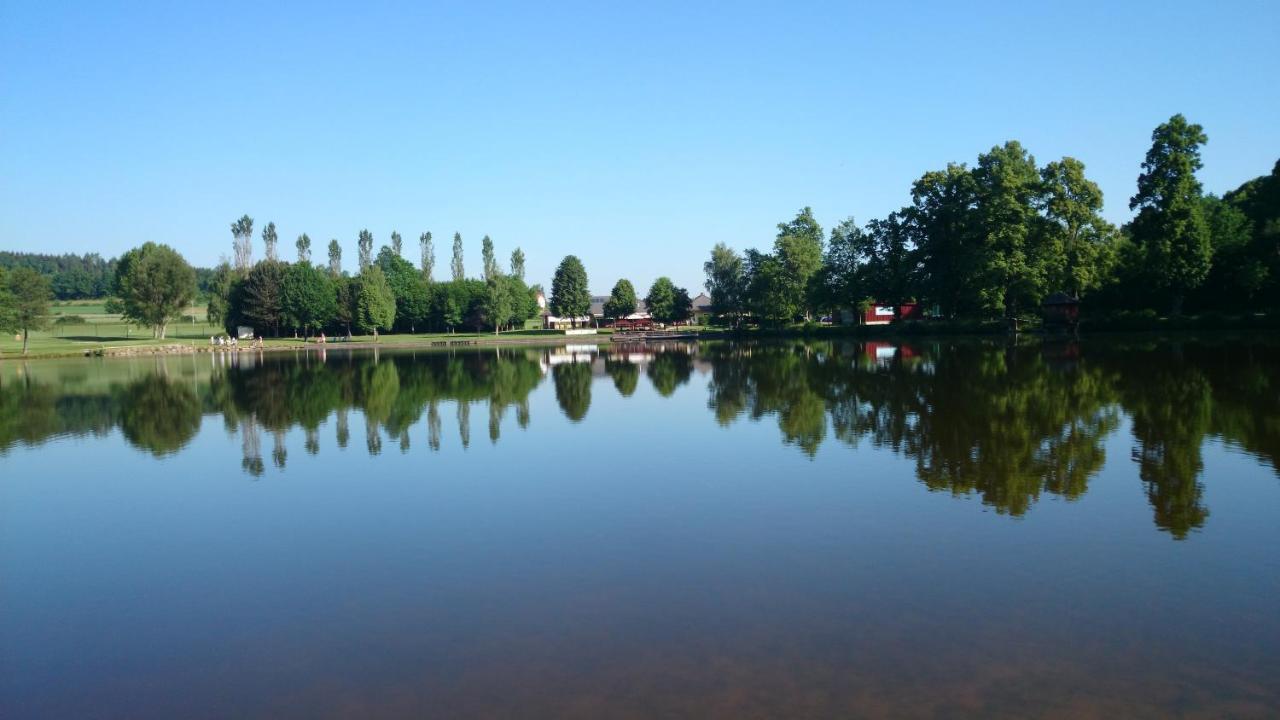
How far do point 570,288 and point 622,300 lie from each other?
752 centimetres

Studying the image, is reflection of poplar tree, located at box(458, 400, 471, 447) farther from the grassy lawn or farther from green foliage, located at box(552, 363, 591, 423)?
the grassy lawn

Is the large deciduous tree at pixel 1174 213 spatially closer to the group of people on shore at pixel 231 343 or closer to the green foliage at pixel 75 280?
the group of people on shore at pixel 231 343

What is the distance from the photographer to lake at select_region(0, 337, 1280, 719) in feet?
19.6

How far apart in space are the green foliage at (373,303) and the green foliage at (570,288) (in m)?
23.7

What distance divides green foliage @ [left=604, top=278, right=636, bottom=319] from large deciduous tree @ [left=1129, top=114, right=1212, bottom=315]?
225 ft

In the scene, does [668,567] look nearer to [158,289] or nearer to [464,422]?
[464,422]

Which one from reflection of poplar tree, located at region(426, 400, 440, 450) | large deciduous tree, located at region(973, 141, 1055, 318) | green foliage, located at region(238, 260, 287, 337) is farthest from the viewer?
green foliage, located at region(238, 260, 287, 337)

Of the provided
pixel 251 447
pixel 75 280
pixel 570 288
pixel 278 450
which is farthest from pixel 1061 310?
pixel 75 280

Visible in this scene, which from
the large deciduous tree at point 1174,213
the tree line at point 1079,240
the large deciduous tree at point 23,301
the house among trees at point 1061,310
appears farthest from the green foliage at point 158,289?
the large deciduous tree at point 1174,213

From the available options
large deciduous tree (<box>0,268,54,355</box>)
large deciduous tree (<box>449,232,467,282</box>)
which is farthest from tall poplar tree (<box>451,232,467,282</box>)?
large deciduous tree (<box>0,268,54,355</box>)

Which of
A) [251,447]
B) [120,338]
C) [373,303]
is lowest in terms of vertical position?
[251,447]

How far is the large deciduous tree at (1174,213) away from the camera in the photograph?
48.0 m

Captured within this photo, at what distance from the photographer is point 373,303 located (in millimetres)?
91875

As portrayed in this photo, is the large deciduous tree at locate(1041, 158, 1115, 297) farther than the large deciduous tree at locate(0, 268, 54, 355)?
No
